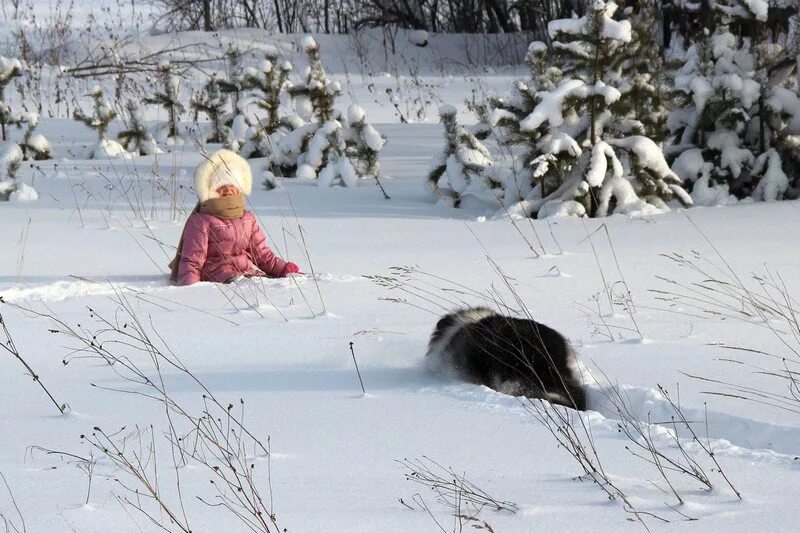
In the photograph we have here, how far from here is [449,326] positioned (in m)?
3.71

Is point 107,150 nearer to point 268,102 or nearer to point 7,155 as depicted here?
point 7,155

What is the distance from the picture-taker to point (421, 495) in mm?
2316

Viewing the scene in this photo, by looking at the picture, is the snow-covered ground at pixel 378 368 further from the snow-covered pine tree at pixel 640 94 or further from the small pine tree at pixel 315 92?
the small pine tree at pixel 315 92

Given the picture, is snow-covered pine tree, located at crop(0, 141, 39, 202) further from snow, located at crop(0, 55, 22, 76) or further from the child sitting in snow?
the child sitting in snow

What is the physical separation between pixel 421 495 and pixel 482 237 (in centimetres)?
429

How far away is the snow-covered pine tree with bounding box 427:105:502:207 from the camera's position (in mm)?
7766


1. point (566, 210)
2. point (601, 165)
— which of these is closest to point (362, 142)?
point (566, 210)

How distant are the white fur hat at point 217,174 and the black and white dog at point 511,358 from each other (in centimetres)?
228

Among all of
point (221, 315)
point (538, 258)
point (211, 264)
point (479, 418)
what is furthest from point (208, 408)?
point (538, 258)

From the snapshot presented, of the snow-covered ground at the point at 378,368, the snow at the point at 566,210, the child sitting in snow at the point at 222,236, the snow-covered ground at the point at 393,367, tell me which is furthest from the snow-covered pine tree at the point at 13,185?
the snow at the point at 566,210

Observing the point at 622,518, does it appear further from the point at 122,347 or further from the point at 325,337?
the point at 122,347

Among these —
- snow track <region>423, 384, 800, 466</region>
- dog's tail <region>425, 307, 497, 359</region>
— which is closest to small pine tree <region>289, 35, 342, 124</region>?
dog's tail <region>425, 307, 497, 359</region>

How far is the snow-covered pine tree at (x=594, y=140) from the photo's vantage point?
704 cm

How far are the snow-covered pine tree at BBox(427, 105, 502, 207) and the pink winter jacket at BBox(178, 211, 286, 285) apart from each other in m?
2.69
